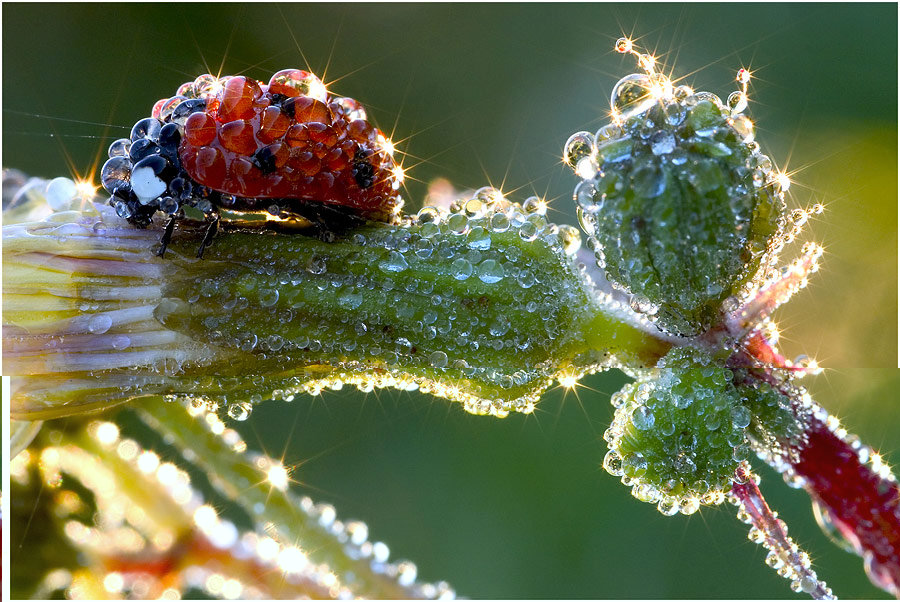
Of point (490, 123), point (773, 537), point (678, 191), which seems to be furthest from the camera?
point (490, 123)

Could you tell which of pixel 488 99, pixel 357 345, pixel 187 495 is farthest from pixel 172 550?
pixel 488 99

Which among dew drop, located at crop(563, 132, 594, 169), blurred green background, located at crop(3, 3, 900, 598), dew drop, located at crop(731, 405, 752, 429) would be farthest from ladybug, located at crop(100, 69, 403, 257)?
blurred green background, located at crop(3, 3, 900, 598)

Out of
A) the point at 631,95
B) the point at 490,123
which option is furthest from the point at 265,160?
the point at 490,123

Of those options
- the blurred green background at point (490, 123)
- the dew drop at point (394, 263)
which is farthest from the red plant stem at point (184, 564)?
the dew drop at point (394, 263)

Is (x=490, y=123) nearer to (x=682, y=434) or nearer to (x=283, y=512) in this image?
(x=283, y=512)

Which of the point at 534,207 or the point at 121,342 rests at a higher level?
the point at 534,207

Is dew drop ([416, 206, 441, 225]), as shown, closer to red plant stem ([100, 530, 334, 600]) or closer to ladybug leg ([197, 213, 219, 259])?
ladybug leg ([197, 213, 219, 259])

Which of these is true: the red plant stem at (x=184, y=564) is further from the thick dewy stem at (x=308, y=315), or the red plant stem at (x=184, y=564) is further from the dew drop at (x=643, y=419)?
the dew drop at (x=643, y=419)

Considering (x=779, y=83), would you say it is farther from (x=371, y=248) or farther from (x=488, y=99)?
(x=371, y=248)
